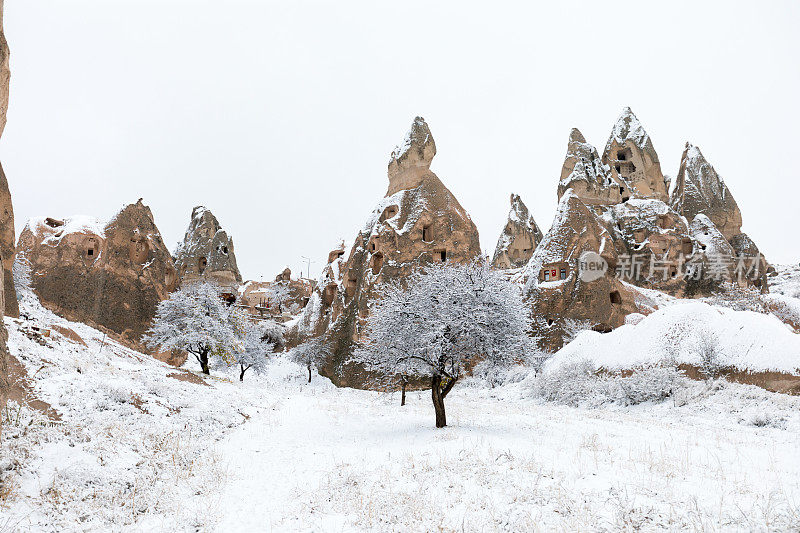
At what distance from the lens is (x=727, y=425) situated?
50.4 feet

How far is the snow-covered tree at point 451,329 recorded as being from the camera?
13.7 meters

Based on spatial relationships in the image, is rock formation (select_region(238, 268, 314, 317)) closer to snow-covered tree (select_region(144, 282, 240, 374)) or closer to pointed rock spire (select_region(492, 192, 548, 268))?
pointed rock spire (select_region(492, 192, 548, 268))

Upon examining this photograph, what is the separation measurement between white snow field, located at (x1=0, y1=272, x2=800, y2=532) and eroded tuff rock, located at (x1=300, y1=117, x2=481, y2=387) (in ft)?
80.9

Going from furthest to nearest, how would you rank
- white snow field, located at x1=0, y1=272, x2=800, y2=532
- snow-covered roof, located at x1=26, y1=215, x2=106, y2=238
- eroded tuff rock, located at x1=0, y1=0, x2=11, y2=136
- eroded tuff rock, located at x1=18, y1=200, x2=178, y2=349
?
snow-covered roof, located at x1=26, y1=215, x2=106, y2=238 → eroded tuff rock, located at x1=18, y1=200, x2=178, y2=349 → white snow field, located at x1=0, y1=272, x2=800, y2=532 → eroded tuff rock, located at x1=0, y1=0, x2=11, y2=136

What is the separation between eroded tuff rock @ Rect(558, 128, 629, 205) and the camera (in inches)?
2299

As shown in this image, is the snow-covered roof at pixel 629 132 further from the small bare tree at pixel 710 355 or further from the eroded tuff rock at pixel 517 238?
the small bare tree at pixel 710 355

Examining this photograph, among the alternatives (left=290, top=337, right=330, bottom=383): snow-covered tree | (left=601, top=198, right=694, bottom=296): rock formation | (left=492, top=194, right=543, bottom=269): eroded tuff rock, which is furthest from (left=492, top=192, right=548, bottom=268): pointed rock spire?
(left=290, top=337, right=330, bottom=383): snow-covered tree

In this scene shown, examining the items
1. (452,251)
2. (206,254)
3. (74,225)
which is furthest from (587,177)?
(206,254)

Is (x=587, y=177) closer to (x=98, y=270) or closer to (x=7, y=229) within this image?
(x=98, y=270)

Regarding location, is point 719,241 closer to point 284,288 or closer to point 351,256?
point 351,256

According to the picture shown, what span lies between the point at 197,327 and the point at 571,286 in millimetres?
28892

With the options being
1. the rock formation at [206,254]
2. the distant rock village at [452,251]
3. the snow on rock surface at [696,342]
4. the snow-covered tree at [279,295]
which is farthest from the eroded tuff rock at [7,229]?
the snow-covered tree at [279,295]

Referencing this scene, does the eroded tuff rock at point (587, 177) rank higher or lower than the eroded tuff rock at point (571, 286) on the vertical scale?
higher

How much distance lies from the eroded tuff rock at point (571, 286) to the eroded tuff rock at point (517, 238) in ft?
98.9
